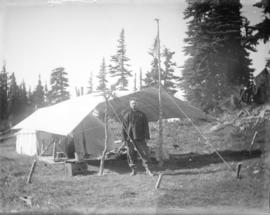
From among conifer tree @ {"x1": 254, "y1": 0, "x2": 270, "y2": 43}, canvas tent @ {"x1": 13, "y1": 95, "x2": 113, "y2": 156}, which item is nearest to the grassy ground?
canvas tent @ {"x1": 13, "y1": 95, "x2": 113, "y2": 156}

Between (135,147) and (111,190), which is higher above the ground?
(135,147)

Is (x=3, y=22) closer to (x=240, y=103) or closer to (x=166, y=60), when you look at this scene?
(x=240, y=103)

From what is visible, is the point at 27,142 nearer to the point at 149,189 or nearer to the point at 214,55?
the point at 149,189

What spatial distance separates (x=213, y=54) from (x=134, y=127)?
488 inches

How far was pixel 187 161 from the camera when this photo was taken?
10984 millimetres

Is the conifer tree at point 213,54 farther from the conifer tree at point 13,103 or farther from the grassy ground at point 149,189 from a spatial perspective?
the conifer tree at point 13,103

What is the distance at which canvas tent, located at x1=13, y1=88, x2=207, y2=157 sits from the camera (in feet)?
34.3

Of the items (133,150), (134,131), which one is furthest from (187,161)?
(134,131)

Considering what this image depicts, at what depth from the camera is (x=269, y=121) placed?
43.2 feet

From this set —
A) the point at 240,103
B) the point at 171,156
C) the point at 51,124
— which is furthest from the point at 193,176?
the point at 240,103

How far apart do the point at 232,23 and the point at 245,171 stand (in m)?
12.6

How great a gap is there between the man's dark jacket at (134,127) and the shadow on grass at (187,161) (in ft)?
4.27

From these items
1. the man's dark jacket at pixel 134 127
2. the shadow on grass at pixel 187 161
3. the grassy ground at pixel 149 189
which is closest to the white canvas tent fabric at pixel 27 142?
the grassy ground at pixel 149 189

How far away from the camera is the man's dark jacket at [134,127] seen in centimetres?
988
